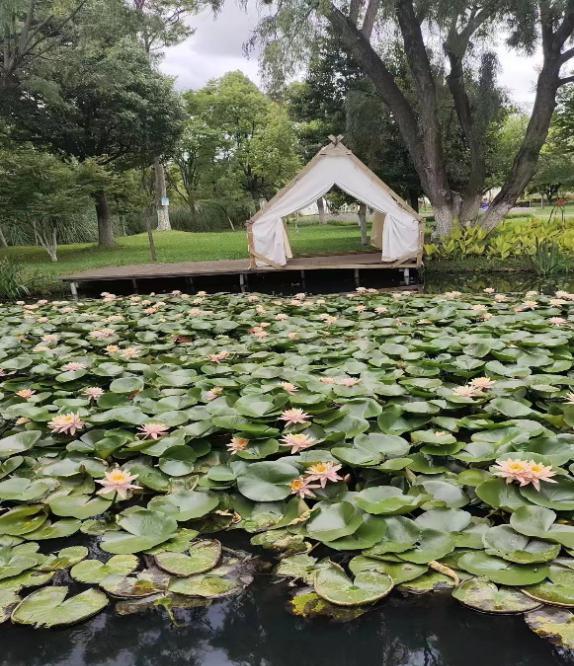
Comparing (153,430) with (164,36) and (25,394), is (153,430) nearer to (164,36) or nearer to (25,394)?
(25,394)

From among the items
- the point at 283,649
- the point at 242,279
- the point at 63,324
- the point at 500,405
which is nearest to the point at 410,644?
the point at 283,649

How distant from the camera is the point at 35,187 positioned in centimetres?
1219

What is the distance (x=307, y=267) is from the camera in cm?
968

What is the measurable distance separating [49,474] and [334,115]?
14545 mm

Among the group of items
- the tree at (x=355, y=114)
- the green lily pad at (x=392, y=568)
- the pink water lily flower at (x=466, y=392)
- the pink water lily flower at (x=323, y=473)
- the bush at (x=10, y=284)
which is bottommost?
the green lily pad at (x=392, y=568)

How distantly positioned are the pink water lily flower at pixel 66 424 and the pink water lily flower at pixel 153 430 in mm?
254

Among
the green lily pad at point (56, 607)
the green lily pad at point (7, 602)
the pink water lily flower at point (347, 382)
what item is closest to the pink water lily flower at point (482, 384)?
the pink water lily flower at point (347, 382)

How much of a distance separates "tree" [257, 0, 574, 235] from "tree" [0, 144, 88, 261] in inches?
228

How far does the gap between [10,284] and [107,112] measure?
7420 mm

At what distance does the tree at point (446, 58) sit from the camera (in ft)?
30.9

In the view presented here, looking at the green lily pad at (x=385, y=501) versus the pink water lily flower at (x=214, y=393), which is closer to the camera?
the green lily pad at (x=385, y=501)

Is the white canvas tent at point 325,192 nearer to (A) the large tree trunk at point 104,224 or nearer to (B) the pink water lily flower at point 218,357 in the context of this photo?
(B) the pink water lily flower at point 218,357

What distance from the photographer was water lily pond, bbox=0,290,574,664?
1252 mm

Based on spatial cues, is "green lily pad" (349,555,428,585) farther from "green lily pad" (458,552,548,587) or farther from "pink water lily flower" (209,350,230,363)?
"pink water lily flower" (209,350,230,363)
